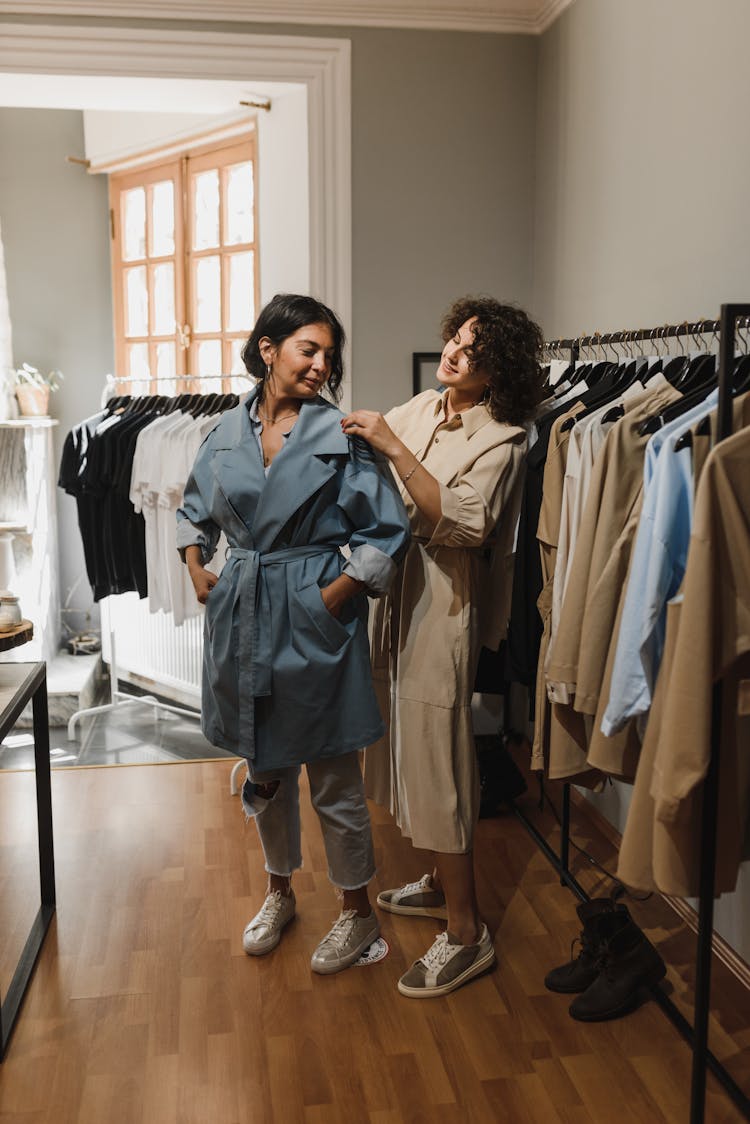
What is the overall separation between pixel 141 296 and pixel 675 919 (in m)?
3.90

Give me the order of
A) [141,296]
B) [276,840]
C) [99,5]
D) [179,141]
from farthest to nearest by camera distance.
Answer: [141,296]
[179,141]
[99,5]
[276,840]

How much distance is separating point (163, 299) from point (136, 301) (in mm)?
237

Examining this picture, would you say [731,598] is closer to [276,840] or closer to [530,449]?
[530,449]

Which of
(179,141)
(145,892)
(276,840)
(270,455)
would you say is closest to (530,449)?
(270,455)

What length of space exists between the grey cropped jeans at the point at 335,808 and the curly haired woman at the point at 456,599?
114 mm

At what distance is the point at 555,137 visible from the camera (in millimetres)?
3498

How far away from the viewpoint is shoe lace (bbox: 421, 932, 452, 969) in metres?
2.38

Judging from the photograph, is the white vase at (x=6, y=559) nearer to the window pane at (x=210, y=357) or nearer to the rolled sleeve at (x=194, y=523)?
the window pane at (x=210, y=357)

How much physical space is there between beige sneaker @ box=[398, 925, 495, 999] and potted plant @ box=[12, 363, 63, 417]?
359 centimetres

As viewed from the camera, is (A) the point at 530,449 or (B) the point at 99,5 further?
(B) the point at 99,5

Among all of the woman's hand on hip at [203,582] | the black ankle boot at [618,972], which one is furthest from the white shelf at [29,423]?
the black ankle boot at [618,972]

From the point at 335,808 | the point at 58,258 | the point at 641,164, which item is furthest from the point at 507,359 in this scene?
the point at 58,258

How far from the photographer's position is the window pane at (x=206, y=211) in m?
4.70

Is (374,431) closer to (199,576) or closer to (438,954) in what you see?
(199,576)
